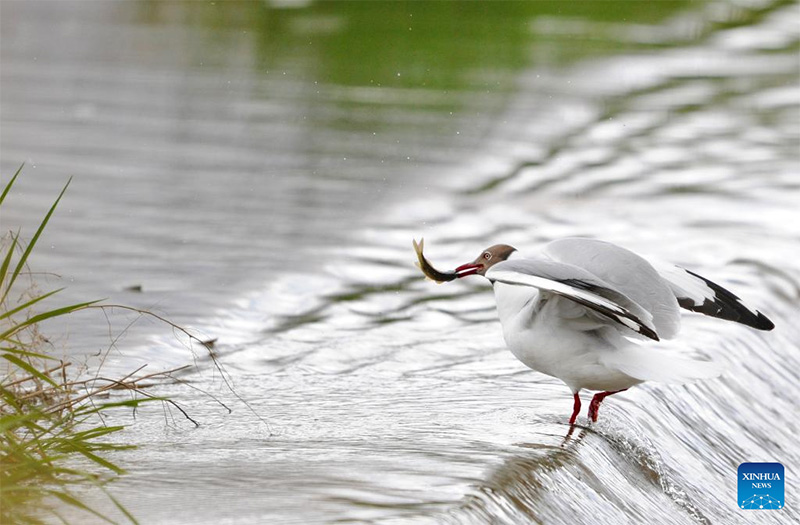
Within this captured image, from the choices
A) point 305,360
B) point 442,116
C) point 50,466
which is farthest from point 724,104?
point 50,466

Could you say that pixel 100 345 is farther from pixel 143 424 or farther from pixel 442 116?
pixel 442 116

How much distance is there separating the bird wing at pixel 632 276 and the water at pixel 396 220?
511 millimetres

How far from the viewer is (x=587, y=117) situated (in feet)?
43.9

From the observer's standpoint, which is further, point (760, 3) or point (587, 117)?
point (760, 3)

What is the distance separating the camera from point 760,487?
6.16 m

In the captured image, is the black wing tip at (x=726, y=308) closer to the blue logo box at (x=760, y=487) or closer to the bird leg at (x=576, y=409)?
the bird leg at (x=576, y=409)

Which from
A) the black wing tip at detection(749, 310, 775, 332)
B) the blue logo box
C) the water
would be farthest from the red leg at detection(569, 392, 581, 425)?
the blue logo box

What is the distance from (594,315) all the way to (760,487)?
5.42 ft

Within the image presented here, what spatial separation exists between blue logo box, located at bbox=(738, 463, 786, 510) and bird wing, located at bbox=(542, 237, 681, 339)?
1139 millimetres

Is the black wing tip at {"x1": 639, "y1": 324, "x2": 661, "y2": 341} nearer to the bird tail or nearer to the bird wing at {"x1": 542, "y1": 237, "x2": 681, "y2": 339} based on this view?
the bird tail

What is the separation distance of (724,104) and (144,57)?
568 centimetres

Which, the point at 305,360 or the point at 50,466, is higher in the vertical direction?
the point at 50,466

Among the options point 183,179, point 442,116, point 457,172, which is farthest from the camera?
point 442,116

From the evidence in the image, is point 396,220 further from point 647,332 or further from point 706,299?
point 647,332
